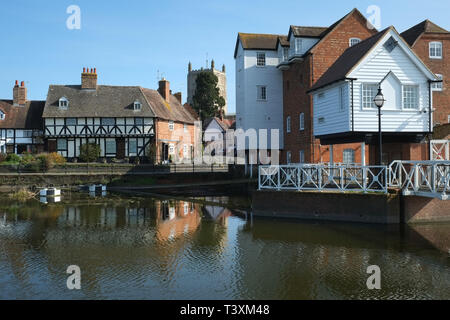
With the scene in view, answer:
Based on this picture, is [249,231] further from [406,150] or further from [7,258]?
[406,150]

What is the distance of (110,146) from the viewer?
4622 centimetres

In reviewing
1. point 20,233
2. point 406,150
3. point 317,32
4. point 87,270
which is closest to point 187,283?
point 87,270

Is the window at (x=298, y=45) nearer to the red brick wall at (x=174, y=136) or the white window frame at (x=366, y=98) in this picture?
the white window frame at (x=366, y=98)

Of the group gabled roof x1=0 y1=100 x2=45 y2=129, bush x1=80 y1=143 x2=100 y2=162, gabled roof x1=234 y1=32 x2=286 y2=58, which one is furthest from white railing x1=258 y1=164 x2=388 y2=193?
gabled roof x1=0 y1=100 x2=45 y2=129

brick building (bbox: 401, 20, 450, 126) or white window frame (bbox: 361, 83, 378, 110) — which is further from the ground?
brick building (bbox: 401, 20, 450, 126)

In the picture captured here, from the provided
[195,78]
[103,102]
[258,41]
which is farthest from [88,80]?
[195,78]

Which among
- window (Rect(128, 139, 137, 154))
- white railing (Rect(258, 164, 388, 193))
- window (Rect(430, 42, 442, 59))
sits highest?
window (Rect(430, 42, 442, 59))

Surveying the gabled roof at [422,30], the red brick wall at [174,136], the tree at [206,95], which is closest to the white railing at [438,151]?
the gabled roof at [422,30]

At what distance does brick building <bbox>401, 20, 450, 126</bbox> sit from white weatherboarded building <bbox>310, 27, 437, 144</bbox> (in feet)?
34.3

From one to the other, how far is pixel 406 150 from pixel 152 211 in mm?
15451

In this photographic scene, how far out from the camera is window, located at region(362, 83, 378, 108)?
70.9 ft

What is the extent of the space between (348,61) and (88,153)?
29.0 m

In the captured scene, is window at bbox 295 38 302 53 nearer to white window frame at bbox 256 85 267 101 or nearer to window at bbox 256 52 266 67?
window at bbox 256 52 266 67

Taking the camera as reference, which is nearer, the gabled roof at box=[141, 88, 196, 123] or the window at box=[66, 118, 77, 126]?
the window at box=[66, 118, 77, 126]
